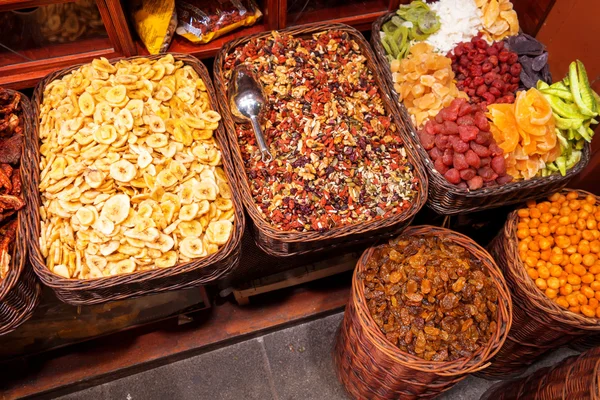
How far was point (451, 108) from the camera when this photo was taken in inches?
79.3

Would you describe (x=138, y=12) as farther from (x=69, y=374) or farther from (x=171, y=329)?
(x=69, y=374)

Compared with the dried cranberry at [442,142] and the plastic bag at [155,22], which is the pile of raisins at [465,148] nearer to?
the dried cranberry at [442,142]

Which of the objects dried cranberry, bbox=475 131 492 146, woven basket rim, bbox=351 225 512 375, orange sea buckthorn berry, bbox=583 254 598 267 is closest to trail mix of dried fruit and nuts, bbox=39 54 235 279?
woven basket rim, bbox=351 225 512 375

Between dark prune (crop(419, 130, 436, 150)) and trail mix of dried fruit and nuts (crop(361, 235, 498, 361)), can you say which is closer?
trail mix of dried fruit and nuts (crop(361, 235, 498, 361))

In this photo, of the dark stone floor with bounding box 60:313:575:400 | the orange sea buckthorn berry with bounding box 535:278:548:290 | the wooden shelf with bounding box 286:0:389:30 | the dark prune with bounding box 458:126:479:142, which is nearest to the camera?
the dark prune with bounding box 458:126:479:142

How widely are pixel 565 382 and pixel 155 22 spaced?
2.21 metres

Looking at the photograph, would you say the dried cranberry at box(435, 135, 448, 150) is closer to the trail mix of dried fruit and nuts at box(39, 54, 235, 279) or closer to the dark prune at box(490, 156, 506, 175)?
the dark prune at box(490, 156, 506, 175)

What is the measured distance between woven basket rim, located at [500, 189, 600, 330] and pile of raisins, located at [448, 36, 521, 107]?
0.55 m

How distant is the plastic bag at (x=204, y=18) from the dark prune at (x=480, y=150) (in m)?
1.19

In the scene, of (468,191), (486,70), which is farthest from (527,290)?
(486,70)

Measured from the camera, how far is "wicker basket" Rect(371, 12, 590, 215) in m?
1.96

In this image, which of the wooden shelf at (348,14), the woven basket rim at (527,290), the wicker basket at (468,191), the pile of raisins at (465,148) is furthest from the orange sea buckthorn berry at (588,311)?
the wooden shelf at (348,14)

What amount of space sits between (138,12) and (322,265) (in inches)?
60.2

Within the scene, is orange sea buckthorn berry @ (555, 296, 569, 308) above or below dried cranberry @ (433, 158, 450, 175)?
below
